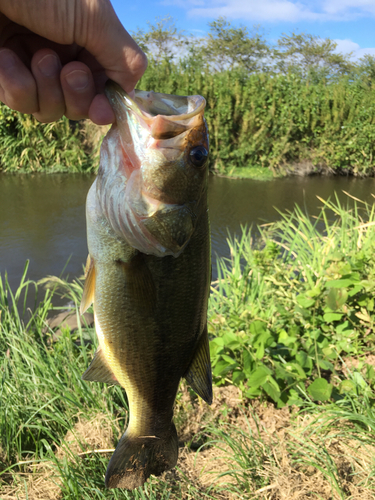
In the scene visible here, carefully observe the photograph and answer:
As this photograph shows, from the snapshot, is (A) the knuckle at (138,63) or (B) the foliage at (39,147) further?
(B) the foliage at (39,147)

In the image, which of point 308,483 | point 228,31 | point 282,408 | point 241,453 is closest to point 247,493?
point 241,453

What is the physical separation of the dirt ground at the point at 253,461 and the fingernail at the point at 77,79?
6.09 ft

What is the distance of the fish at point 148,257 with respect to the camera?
121 centimetres

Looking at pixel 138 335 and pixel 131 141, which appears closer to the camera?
pixel 131 141

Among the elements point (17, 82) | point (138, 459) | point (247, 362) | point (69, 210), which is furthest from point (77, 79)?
point (69, 210)

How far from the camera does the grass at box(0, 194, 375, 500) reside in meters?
2.11

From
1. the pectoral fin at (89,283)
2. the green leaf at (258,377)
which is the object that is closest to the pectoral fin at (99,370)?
the pectoral fin at (89,283)

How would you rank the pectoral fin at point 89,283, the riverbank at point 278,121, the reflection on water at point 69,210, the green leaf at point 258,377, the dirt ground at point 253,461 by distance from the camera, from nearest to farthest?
1. the pectoral fin at point 89,283
2. the dirt ground at point 253,461
3. the green leaf at point 258,377
4. the reflection on water at point 69,210
5. the riverbank at point 278,121

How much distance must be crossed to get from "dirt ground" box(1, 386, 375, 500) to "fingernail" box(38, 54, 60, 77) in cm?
189

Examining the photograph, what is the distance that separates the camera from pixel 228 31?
108 feet

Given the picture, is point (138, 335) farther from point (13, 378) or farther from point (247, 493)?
point (13, 378)

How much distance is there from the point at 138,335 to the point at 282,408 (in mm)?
1850

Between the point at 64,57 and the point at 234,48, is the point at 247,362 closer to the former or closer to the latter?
the point at 64,57

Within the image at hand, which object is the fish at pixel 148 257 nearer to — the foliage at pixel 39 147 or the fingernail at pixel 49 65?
the fingernail at pixel 49 65
